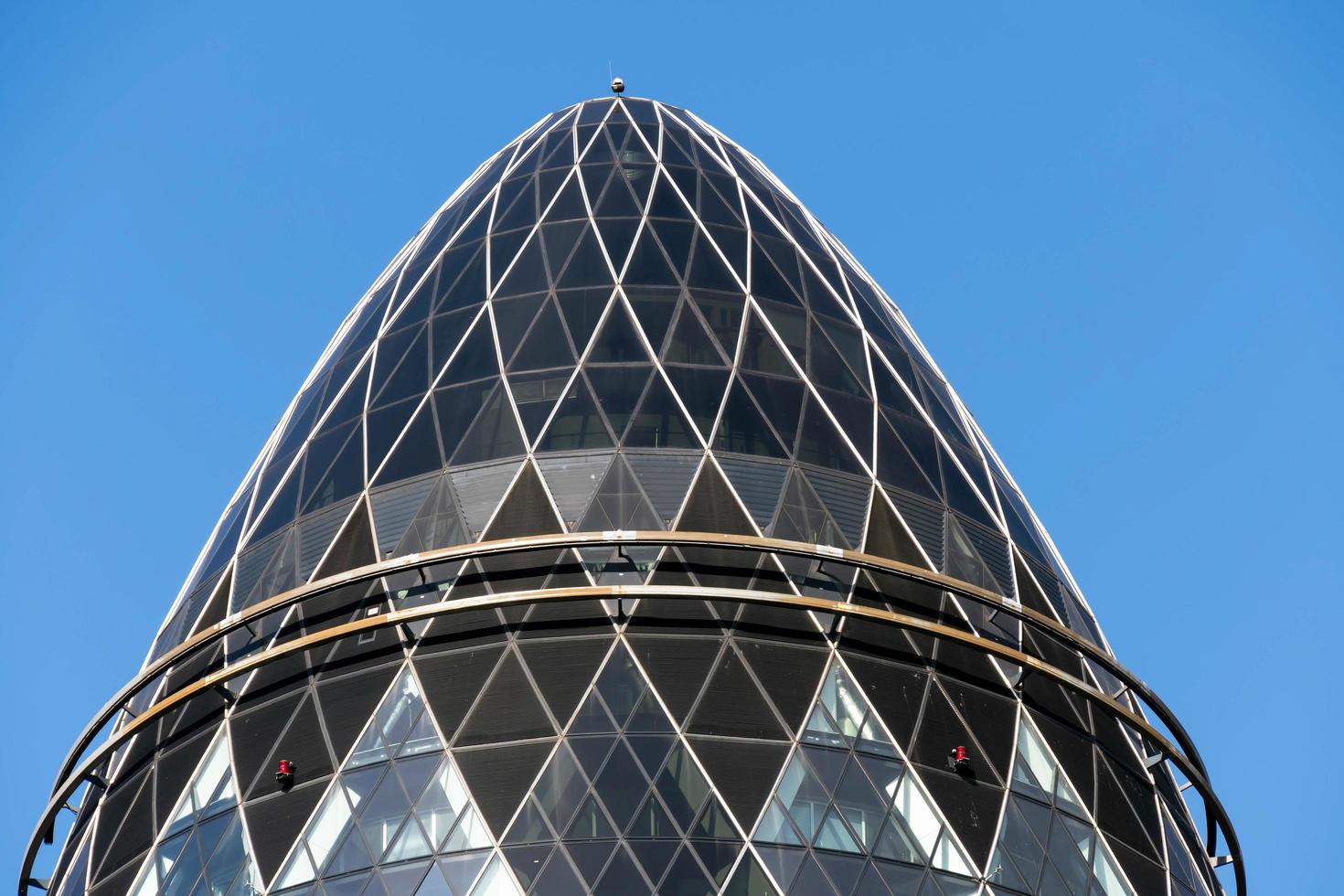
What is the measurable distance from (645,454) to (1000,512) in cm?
761

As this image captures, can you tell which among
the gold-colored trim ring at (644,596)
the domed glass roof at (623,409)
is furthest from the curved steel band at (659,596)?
the domed glass roof at (623,409)

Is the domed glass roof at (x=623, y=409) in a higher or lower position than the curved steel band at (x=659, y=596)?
higher

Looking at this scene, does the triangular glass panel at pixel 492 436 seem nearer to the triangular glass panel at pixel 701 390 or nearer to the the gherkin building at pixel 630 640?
the the gherkin building at pixel 630 640

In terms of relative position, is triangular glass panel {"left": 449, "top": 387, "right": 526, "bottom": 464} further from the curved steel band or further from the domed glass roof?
the curved steel band

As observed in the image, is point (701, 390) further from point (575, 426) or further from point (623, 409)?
point (575, 426)

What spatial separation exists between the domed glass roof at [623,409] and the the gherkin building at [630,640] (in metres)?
0.08

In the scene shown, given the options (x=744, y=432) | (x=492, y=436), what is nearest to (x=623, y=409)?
(x=744, y=432)

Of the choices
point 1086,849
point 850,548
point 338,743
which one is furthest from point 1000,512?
point 338,743

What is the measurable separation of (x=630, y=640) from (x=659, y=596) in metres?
0.86

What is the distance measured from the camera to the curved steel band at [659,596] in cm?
3600

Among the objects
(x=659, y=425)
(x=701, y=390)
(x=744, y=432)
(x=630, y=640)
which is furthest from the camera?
(x=701, y=390)

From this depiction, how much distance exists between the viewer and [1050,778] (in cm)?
3666

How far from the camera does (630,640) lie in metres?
35.7

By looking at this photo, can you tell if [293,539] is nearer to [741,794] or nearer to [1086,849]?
[741,794]
